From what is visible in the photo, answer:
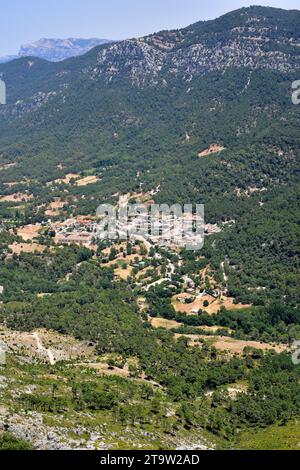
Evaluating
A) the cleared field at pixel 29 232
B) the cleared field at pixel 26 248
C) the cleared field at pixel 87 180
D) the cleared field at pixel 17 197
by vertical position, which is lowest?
the cleared field at pixel 26 248

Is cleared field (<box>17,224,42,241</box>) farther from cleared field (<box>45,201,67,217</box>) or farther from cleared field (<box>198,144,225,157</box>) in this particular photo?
cleared field (<box>198,144,225,157</box>)

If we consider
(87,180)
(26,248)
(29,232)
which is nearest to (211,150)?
(87,180)

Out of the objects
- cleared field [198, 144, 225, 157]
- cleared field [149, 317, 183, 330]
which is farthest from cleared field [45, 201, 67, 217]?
cleared field [149, 317, 183, 330]

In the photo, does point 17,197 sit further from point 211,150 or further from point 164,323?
point 164,323

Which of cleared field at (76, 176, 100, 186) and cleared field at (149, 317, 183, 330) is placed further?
cleared field at (76, 176, 100, 186)

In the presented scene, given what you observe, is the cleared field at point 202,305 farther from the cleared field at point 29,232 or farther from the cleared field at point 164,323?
the cleared field at point 29,232

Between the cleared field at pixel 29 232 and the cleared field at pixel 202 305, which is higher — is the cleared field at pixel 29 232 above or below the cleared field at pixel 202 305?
above

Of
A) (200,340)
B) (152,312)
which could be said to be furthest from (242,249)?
(200,340)

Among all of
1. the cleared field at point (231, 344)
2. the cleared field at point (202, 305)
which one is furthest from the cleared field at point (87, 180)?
the cleared field at point (231, 344)

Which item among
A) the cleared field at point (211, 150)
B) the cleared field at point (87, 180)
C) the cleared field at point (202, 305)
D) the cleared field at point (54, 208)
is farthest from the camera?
the cleared field at point (87, 180)

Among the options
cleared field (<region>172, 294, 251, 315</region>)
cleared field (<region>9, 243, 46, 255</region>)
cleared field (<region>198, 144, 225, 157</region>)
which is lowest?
cleared field (<region>172, 294, 251, 315</region>)

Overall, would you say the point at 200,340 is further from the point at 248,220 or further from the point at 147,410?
the point at 248,220
